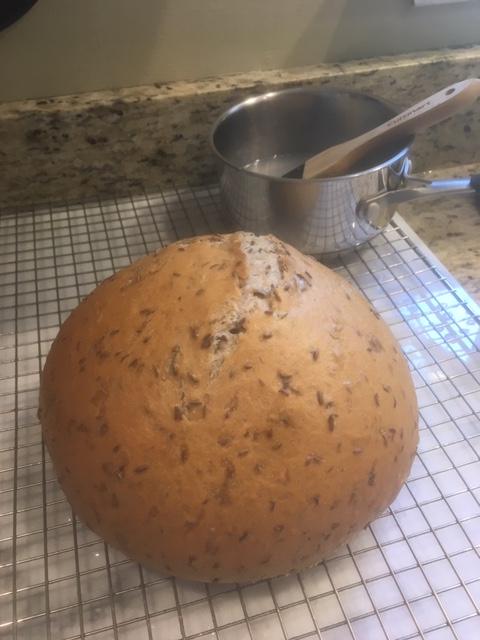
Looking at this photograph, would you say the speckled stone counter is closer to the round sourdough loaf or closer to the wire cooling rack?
the wire cooling rack

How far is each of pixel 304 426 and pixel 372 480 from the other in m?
0.08

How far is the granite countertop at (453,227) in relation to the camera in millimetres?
905

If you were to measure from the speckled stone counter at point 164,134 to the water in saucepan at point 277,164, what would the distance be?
0.08 meters

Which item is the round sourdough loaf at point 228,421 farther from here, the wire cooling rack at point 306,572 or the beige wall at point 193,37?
the beige wall at point 193,37

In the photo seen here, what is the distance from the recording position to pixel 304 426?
47 cm

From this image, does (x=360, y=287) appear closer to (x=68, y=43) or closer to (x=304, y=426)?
(x=304, y=426)

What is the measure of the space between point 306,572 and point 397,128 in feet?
1.79

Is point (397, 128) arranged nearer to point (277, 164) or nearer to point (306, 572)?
point (277, 164)

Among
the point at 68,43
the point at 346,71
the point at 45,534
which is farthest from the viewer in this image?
the point at 346,71

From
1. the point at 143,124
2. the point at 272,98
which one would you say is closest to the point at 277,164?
the point at 272,98

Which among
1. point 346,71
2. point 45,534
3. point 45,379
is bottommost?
point 45,534

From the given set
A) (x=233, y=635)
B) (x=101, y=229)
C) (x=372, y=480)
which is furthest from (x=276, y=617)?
(x=101, y=229)

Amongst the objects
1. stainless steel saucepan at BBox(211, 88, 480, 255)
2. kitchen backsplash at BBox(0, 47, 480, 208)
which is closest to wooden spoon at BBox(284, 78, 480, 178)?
stainless steel saucepan at BBox(211, 88, 480, 255)

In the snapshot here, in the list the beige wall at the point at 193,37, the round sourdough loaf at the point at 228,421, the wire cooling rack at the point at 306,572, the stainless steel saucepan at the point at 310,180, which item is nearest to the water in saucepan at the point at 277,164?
the stainless steel saucepan at the point at 310,180
